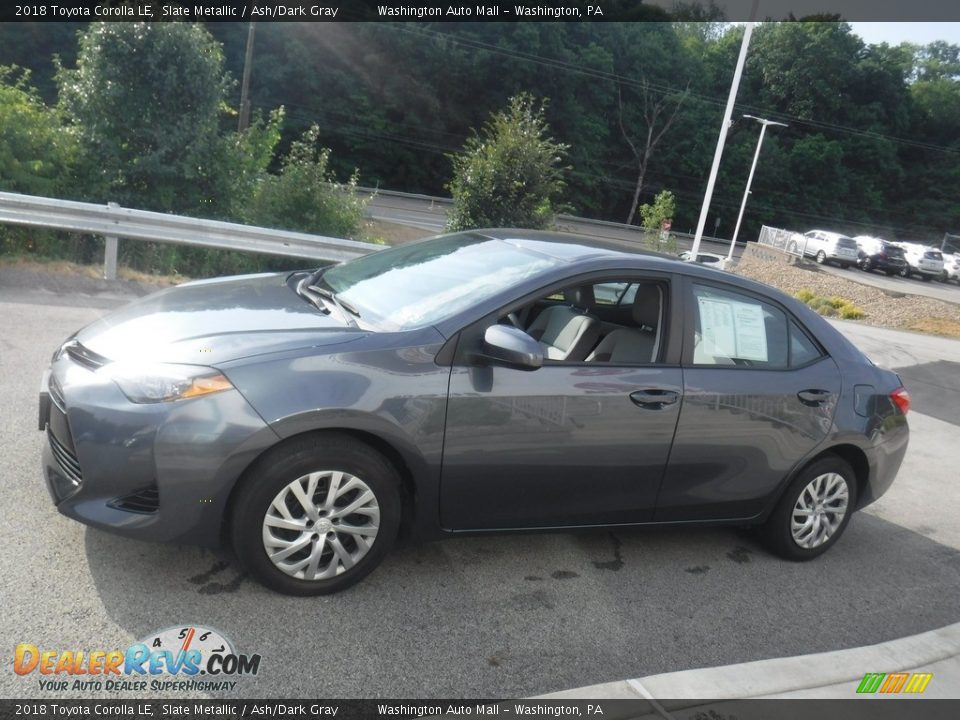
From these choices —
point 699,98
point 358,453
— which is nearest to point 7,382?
point 358,453

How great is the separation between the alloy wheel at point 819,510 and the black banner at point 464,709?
1.44 meters

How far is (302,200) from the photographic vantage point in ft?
48.2

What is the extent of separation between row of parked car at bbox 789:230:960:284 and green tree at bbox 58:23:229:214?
121ft

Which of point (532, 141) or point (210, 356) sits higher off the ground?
point (532, 141)

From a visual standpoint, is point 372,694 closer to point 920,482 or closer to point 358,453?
point 358,453

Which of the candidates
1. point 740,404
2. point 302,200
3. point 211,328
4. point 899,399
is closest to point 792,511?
point 740,404

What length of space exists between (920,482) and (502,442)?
471 cm

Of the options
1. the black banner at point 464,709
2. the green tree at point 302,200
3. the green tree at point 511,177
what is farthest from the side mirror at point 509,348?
the green tree at point 511,177

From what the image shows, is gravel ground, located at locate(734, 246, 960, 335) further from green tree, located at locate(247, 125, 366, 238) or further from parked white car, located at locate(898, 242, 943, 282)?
parked white car, located at locate(898, 242, 943, 282)

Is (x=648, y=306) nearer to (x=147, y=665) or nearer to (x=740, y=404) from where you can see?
(x=740, y=404)

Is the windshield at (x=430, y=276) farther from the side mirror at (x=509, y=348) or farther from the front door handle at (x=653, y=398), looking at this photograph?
the front door handle at (x=653, y=398)

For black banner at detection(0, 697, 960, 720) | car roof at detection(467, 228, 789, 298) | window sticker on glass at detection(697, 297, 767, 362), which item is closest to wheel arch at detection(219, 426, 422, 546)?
black banner at detection(0, 697, 960, 720)

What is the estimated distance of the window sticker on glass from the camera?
4207mm

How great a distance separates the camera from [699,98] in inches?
2953
